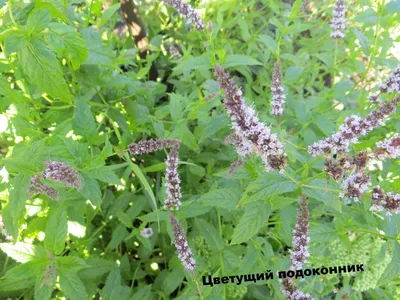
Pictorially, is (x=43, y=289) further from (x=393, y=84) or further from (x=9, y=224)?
(x=393, y=84)

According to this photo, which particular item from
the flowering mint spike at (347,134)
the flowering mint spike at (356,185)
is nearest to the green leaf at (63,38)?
the flowering mint spike at (347,134)

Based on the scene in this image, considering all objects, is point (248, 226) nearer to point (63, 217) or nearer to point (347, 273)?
point (63, 217)

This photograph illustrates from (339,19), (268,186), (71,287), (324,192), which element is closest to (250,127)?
(268,186)

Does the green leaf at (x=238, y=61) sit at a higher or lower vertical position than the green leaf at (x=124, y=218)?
higher

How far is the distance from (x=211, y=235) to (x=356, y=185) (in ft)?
2.39

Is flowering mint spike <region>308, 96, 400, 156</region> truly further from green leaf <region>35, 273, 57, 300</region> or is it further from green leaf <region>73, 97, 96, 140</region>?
green leaf <region>35, 273, 57, 300</region>

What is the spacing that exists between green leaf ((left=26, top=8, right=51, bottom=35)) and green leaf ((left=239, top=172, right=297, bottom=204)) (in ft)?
2.54

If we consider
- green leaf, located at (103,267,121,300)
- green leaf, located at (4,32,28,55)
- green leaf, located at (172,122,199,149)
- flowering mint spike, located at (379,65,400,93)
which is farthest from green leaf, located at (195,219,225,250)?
green leaf, located at (4,32,28,55)

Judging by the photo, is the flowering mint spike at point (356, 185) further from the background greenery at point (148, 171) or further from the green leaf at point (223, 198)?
the green leaf at point (223, 198)

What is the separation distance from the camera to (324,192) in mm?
1212

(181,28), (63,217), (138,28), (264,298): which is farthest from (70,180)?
(181,28)

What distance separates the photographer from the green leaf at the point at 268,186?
1143 mm

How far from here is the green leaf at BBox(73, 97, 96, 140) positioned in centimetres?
155

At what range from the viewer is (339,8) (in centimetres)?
181
